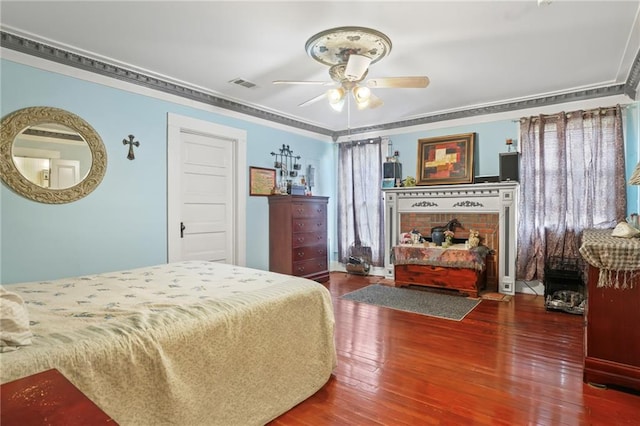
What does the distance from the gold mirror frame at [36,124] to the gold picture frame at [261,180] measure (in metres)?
1.84

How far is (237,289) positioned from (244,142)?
2.96 m

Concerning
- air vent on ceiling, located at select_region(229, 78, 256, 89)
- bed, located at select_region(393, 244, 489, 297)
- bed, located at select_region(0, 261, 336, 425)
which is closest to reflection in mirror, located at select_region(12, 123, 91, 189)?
bed, located at select_region(0, 261, 336, 425)

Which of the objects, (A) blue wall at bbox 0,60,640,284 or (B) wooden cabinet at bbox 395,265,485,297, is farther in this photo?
(B) wooden cabinet at bbox 395,265,485,297

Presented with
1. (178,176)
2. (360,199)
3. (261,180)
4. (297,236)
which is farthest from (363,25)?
(360,199)

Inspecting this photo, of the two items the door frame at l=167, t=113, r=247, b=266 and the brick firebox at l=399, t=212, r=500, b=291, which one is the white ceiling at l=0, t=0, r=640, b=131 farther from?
the brick firebox at l=399, t=212, r=500, b=291

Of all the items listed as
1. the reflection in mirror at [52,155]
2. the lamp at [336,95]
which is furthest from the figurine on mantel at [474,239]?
the reflection in mirror at [52,155]

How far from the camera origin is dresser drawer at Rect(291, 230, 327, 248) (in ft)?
15.8

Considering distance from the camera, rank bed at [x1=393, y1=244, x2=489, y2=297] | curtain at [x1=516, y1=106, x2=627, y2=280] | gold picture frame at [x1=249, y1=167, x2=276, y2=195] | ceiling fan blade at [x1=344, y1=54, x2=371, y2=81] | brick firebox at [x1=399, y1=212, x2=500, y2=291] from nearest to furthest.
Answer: ceiling fan blade at [x1=344, y1=54, x2=371, y2=81] → curtain at [x1=516, y1=106, x2=627, y2=280] → bed at [x1=393, y1=244, x2=489, y2=297] → brick firebox at [x1=399, y1=212, x2=500, y2=291] → gold picture frame at [x1=249, y1=167, x2=276, y2=195]

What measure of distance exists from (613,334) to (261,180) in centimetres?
397

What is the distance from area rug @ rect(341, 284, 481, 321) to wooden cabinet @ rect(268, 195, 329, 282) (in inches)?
31.7

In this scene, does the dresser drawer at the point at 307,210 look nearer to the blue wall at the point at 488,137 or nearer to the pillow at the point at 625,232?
the blue wall at the point at 488,137

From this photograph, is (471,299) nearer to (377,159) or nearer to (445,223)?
(445,223)

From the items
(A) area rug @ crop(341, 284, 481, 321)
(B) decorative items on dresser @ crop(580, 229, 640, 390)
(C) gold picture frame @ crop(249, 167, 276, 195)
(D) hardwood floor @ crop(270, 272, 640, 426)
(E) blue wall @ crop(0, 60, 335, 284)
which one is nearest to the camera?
(D) hardwood floor @ crop(270, 272, 640, 426)

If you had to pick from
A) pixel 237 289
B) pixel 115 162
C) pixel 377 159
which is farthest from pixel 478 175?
pixel 115 162
